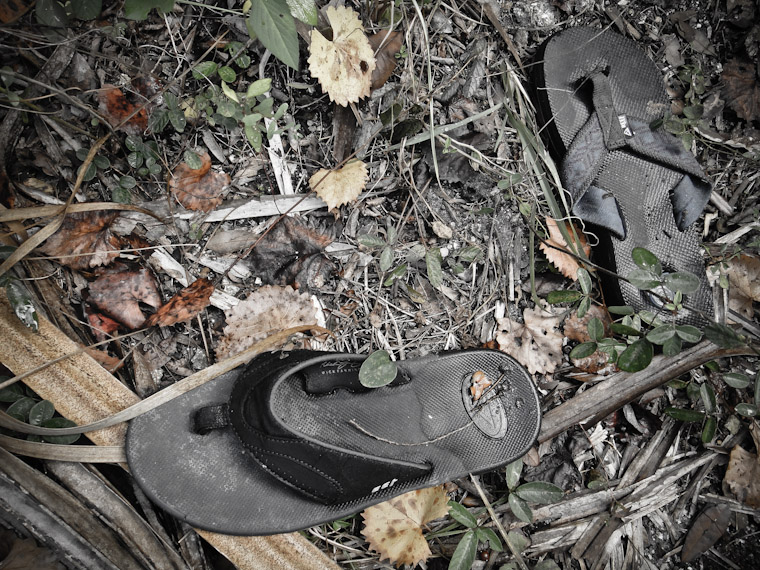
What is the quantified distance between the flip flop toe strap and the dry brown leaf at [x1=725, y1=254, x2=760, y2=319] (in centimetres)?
29

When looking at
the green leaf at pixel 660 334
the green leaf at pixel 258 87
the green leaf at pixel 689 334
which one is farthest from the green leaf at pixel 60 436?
the green leaf at pixel 689 334

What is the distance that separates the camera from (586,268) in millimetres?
1986

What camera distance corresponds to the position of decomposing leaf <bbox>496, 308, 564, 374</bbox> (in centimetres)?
197

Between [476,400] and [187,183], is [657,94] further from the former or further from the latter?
[187,183]

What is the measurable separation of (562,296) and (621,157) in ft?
2.50

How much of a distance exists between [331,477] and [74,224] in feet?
4.03

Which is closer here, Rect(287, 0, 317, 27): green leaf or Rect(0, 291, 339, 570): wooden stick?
Rect(287, 0, 317, 27): green leaf

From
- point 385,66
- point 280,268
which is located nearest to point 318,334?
point 280,268

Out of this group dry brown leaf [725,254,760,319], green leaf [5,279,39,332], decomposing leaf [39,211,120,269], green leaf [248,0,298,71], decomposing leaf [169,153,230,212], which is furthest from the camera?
dry brown leaf [725,254,760,319]

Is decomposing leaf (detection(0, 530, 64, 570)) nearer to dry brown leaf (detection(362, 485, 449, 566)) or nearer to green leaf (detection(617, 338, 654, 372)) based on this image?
dry brown leaf (detection(362, 485, 449, 566))

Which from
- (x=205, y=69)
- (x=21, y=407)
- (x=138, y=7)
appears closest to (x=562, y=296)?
(x=205, y=69)

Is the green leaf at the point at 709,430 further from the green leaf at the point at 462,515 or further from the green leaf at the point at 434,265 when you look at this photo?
the green leaf at the point at 434,265

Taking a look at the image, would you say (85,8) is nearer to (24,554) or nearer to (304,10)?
(304,10)

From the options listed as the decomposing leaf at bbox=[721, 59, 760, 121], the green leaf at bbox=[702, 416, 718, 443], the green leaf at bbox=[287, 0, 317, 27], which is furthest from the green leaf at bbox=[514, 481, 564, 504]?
the decomposing leaf at bbox=[721, 59, 760, 121]
